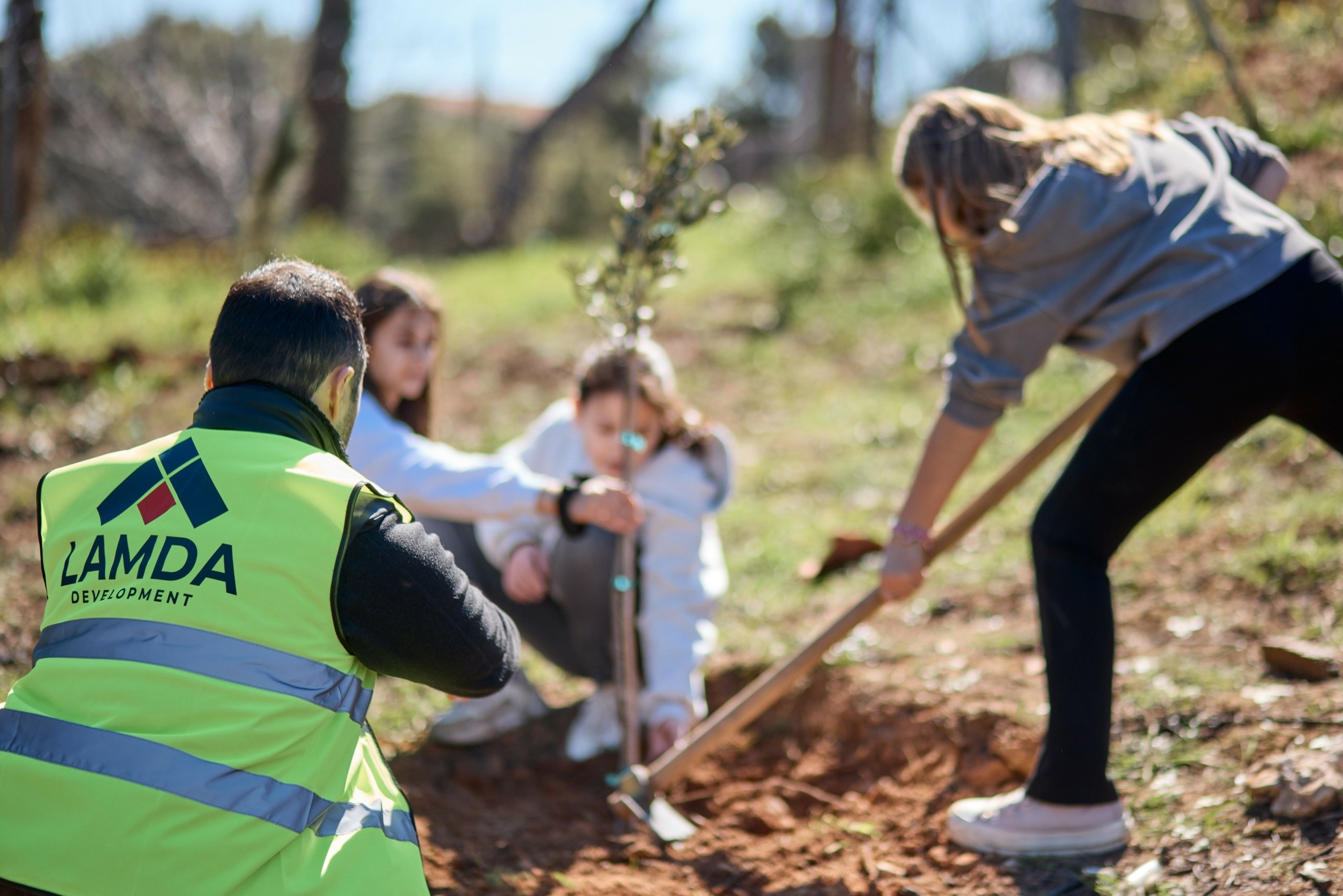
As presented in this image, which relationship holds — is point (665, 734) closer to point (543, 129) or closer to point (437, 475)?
point (437, 475)

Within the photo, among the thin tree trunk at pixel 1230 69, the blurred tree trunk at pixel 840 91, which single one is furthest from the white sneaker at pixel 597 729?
the blurred tree trunk at pixel 840 91

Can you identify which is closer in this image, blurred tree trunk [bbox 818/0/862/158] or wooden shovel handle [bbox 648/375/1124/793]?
wooden shovel handle [bbox 648/375/1124/793]

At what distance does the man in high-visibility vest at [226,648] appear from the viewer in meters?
1.49

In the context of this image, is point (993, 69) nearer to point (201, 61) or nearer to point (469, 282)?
point (469, 282)

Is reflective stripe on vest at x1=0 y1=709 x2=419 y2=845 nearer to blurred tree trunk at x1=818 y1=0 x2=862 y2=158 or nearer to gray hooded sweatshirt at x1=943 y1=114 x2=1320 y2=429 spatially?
gray hooded sweatshirt at x1=943 y1=114 x2=1320 y2=429

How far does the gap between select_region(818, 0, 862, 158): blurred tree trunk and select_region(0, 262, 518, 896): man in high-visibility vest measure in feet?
31.6

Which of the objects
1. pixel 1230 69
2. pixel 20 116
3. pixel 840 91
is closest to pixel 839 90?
pixel 840 91

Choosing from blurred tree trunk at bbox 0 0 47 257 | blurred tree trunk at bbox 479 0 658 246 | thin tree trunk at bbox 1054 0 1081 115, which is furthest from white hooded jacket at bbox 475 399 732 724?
blurred tree trunk at bbox 479 0 658 246

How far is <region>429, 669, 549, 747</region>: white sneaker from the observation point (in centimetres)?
331

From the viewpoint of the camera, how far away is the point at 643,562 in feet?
10.4

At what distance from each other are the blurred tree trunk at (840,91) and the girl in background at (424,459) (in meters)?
8.17

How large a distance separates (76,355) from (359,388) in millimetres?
4895

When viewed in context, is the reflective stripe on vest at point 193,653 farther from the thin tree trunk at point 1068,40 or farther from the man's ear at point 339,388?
the thin tree trunk at point 1068,40

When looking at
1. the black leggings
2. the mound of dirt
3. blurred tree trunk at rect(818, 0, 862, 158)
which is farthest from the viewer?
blurred tree trunk at rect(818, 0, 862, 158)
